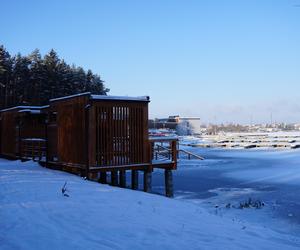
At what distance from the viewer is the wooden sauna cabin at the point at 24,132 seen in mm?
19500

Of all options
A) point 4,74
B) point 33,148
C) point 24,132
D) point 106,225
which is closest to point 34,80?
point 4,74

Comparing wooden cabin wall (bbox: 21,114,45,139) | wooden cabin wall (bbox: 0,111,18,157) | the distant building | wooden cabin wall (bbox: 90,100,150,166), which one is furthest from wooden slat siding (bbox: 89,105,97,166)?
the distant building

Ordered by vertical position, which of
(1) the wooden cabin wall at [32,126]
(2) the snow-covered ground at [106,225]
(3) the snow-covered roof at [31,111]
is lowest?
(2) the snow-covered ground at [106,225]

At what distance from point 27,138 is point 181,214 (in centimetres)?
1389

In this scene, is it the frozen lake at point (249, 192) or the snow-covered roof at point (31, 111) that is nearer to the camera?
the frozen lake at point (249, 192)

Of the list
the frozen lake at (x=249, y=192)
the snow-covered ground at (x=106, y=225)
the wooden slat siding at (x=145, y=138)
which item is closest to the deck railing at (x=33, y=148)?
the wooden slat siding at (x=145, y=138)

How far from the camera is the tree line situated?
163ft

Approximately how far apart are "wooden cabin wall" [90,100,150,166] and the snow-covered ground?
4.65 meters

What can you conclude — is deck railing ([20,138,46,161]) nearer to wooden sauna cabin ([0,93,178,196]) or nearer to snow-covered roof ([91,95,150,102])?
wooden sauna cabin ([0,93,178,196])

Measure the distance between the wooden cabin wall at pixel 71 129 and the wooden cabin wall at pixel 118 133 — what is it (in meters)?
0.48

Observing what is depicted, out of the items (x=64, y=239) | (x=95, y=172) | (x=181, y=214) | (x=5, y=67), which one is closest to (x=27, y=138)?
(x=95, y=172)

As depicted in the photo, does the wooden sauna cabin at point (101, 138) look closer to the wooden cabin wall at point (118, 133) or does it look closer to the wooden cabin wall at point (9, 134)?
the wooden cabin wall at point (118, 133)

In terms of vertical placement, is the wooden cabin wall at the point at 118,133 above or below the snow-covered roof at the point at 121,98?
below

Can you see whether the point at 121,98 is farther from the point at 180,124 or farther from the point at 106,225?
the point at 180,124
